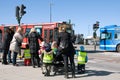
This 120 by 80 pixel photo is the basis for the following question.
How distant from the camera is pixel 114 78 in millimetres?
11859

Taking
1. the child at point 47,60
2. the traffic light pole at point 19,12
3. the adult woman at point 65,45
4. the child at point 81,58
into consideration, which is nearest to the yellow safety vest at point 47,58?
the child at point 47,60

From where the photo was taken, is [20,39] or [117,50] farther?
[117,50]

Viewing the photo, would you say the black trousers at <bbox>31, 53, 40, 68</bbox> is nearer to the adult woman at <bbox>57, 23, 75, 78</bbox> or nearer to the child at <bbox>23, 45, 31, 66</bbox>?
the child at <bbox>23, 45, 31, 66</bbox>

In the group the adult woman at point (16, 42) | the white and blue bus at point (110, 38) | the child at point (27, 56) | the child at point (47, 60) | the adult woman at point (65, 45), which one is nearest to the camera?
the adult woman at point (65, 45)

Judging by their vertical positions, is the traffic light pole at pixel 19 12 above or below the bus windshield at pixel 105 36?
above

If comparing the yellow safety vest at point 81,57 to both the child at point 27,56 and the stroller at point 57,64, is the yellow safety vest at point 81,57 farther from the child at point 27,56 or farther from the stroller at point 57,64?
the child at point 27,56

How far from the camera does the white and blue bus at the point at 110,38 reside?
104 ft

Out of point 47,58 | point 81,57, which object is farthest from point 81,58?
point 47,58

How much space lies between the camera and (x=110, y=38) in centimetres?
3219

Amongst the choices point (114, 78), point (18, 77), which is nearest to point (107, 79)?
point (114, 78)

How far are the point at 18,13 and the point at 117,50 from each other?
12554mm

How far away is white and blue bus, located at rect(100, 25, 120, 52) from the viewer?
3161cm

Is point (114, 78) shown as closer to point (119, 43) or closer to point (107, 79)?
point (107, 79)

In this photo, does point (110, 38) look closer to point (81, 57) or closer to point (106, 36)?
point (106, 36)
